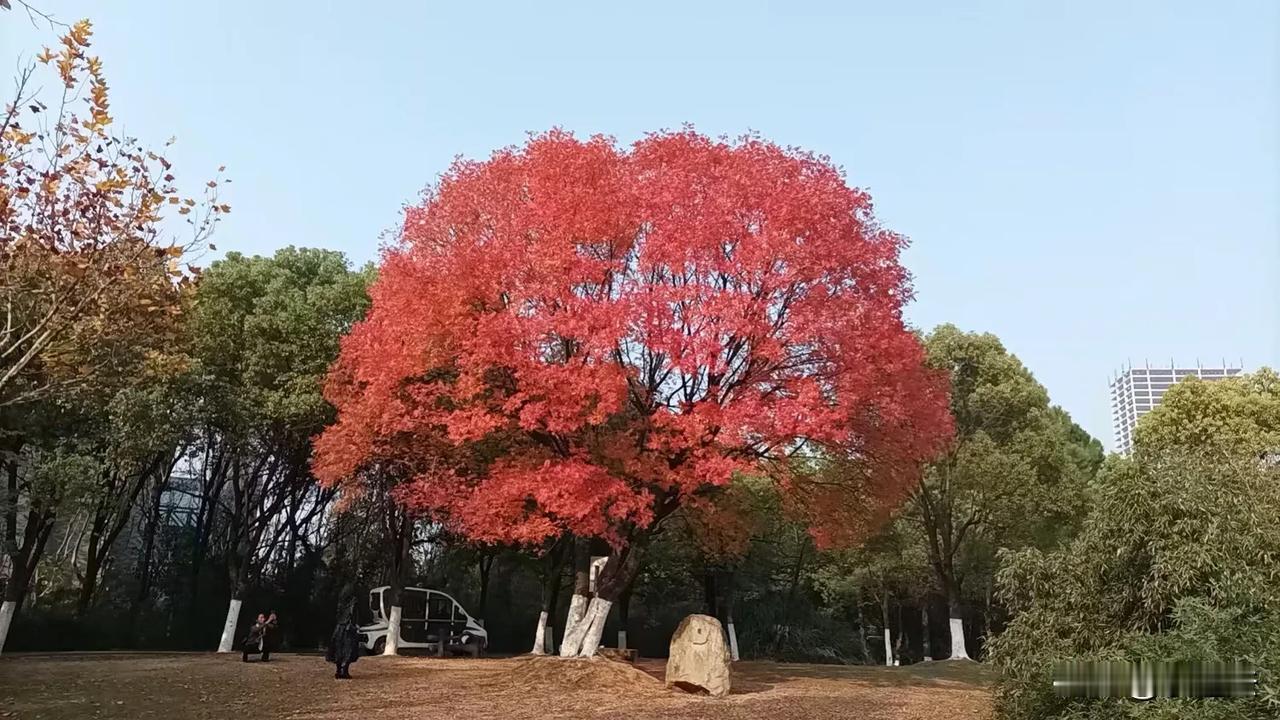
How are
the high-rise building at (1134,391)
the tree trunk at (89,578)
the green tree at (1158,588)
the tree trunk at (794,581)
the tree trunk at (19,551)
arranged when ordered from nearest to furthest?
the green tree at (1158,588)
the tree trunk at (19,551)
the tree trunk at (89,578)
the tree trunk at (794,581)
the high-rise building at (1134,391)

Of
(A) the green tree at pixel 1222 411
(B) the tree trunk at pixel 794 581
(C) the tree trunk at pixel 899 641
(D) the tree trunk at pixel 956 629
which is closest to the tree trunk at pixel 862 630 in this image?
(C) the tree trunk at pixel 899 641

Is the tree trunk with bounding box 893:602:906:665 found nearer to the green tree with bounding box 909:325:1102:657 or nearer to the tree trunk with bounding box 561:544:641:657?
the green tree with bounding box 909:325:1102:657

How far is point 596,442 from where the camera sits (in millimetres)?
16594

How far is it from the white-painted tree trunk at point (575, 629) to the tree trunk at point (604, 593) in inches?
3.0

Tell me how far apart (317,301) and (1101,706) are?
63.6 feet

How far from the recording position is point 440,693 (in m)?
14.0

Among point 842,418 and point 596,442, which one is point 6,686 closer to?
point 596,442

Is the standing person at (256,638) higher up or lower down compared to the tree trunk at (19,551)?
lower down

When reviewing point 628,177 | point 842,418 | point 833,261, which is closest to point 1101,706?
point 842,418

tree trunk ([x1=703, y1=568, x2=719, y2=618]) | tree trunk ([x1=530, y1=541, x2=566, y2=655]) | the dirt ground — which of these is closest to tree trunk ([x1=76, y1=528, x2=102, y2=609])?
the dirt ground

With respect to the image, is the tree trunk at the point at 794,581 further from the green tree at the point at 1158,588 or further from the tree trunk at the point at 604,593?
the green tree at the point at 1158,588

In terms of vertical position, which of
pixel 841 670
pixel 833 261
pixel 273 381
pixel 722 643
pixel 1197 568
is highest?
pixel 833 261

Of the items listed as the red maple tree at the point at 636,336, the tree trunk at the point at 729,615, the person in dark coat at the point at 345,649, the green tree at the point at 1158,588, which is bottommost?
the tree trunk at the point at 729,615

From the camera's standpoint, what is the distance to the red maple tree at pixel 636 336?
1507 cm
